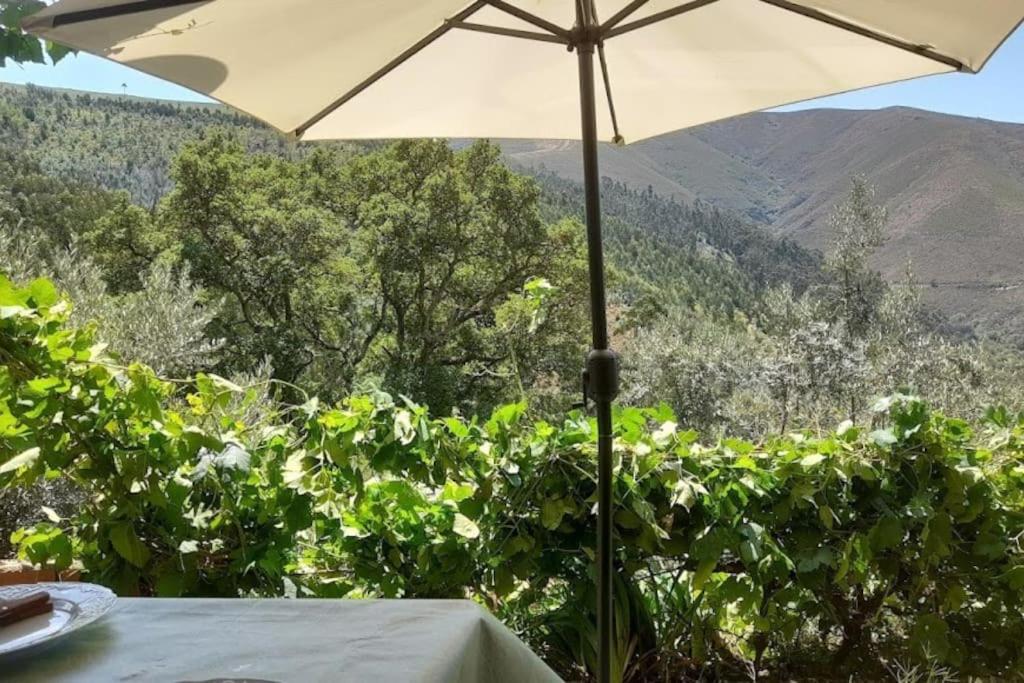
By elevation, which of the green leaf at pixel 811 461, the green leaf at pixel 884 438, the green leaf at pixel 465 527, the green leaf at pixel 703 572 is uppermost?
the green leaf at pixel 884 438

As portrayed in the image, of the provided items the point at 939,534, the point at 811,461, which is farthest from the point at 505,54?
the point at 939,534

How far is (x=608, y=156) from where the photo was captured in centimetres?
313

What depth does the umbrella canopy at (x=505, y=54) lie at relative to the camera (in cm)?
103

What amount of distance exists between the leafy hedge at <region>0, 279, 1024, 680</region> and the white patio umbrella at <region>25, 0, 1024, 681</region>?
302 millimetres

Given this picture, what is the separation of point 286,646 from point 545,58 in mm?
1188

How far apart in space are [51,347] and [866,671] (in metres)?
1.89

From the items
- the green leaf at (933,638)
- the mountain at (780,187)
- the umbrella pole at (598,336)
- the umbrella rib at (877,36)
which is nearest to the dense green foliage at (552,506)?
the green leaf at (933,638)

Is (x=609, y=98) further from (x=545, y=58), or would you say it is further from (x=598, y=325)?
(x=598, y=325)

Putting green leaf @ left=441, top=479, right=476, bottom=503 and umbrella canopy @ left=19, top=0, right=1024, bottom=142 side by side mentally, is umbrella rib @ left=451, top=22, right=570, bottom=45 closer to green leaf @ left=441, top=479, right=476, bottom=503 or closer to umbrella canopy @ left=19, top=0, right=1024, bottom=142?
umbrella canopy @ left=19, top=0, right=1024, bottom=142

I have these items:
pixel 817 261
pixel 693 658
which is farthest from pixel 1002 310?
pixel 693 658

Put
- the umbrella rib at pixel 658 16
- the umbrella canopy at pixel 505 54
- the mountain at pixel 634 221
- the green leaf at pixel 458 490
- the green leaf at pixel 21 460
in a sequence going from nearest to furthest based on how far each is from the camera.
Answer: the umbrella canopy at pixel 505 54, the umbrella rib at pixel 658 16, the green leaf at pixel 21 460, the green leaf at pixel 458 490, the mountain at pixel 634 221

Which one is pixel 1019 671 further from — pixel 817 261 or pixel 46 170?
pixel 46 170

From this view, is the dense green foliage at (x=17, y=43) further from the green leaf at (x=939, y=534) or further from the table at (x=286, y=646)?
the green leaf at (x=939, y=534)

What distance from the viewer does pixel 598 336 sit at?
1390 mm
